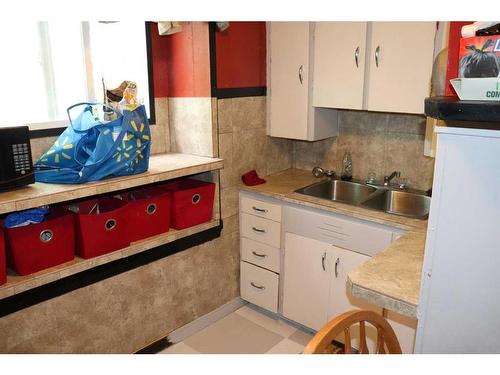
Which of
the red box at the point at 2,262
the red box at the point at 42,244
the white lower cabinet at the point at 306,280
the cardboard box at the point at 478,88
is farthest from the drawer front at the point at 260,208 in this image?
the cardboard box at the point at 478,88

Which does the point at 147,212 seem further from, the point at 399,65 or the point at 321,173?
the point at 399,65

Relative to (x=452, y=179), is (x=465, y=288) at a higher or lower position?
lower

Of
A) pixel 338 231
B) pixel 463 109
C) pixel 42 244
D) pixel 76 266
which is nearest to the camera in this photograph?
pixel 463 109

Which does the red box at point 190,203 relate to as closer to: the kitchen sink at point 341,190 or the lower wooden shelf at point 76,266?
the lower wooden shelf at point 76,266

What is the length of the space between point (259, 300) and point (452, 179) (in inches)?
80.7

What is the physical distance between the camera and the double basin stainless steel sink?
2.58 metres

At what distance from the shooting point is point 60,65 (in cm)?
233

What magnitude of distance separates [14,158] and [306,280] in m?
1.73

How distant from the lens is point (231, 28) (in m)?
2.57

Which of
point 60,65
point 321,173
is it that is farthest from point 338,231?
point 60,65

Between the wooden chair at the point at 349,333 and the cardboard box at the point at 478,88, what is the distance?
0.59 m

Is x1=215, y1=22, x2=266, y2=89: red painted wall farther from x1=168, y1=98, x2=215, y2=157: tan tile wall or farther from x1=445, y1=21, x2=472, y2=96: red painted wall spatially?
x1=445, y1=21, x2=472, y2=96: red painted wall
